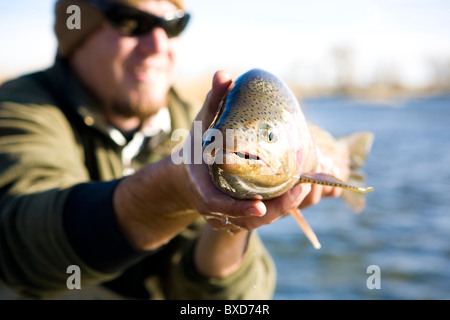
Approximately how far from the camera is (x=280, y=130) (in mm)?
1527

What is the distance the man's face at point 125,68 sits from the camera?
339cm

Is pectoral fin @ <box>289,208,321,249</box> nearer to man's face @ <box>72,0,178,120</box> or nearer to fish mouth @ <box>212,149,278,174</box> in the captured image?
fish mouth @ <box>212,149,278,174</box>

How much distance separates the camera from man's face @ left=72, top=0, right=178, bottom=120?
3393mm

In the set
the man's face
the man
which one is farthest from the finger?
the man's face

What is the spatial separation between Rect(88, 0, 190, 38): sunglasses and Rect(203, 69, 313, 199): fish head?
73.9 inches

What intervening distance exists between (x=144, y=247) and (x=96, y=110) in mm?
1390

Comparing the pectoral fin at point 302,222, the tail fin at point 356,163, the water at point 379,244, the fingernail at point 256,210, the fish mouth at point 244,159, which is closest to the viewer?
the fish mouth at point 244,159

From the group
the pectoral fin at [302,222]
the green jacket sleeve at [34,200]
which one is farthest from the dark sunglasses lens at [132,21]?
the pectoral fin at [302,222]

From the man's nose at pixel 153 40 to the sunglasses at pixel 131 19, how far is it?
0.08 ft

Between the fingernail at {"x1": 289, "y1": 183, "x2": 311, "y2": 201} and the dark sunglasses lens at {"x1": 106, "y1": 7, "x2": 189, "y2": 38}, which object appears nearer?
the fingernail at {"x1": 289, "y1": 183, "x2": 311, "y2": 201}

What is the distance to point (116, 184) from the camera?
2131 mm

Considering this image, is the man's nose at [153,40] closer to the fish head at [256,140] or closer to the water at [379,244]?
the fish head at [256,140]

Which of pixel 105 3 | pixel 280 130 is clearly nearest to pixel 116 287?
pixel 105 3
